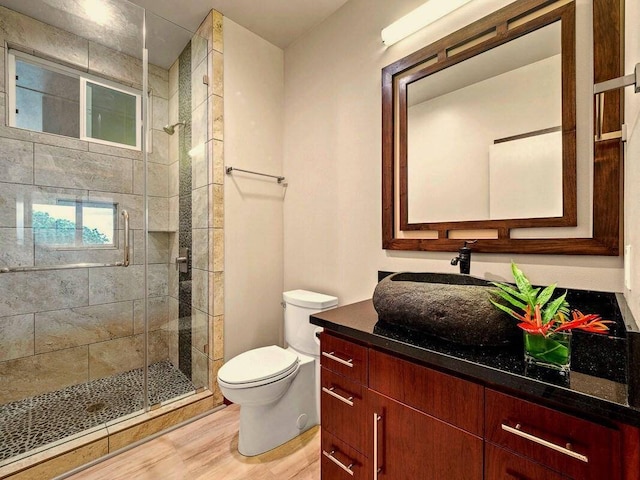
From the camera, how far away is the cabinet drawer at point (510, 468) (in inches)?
25.9

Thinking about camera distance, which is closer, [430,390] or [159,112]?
[430,390]

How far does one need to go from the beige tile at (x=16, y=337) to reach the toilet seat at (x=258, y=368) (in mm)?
1504

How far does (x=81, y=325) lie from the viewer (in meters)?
2.21

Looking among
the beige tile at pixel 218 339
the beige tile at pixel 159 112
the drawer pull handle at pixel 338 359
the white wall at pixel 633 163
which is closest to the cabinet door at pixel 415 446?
the drawer pull handle at pixel 338 359

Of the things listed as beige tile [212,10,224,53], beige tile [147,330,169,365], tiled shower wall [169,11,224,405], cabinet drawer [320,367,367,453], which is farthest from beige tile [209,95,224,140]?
cabinet drawer [320,367,367,453]

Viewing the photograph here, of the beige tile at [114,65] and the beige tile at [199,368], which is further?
the beige tile at [114,65]

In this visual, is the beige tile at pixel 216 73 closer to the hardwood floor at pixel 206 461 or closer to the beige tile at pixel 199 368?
the beige tile at pixel 199 368

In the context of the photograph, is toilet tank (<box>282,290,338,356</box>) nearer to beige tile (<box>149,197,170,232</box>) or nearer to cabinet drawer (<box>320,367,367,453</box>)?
cabinet drawer (<box>320,367,367,453</box>)

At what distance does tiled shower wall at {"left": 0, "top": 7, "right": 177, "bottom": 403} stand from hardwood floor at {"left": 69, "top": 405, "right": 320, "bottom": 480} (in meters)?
0.82

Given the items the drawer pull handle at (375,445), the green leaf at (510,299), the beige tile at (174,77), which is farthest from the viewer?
the beige tile at (174,77)

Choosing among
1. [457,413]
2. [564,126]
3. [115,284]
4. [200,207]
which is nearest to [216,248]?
[200,207]

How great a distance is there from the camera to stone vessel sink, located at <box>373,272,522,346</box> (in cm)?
85

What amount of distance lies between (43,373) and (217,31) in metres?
2.64

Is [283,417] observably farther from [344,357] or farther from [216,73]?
[216,73]
